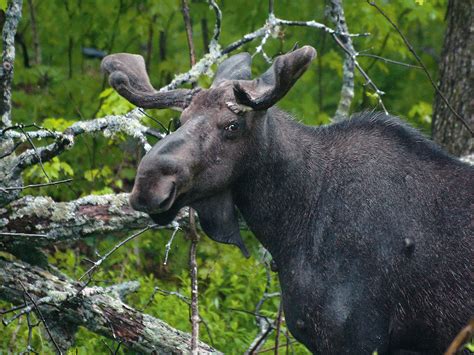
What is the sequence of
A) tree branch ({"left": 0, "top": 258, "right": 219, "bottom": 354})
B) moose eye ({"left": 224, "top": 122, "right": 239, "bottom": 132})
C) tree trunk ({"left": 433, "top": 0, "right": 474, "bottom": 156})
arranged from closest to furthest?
moose eye ({"left": 224, "top": 122, "right": 239, "bottom": 132}) < tree branch ({"left": 0, "top": 258, "right": 219, "bottom": 354}) < tree trunk ({"left": 433, "top": 0, "right": 474, "bottom": 156})

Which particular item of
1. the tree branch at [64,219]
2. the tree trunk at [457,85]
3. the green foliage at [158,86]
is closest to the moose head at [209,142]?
the tree branch at [64,219]

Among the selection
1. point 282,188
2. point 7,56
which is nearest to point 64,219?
point 7,56

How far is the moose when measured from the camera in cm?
574

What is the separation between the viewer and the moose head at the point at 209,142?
5402 millimetres

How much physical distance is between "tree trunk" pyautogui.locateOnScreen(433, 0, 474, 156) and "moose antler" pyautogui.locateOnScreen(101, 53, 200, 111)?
3747mm

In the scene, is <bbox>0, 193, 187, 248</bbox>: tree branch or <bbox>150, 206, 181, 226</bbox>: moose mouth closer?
<bbox>150, 206, 181, 226</bbox>: moose mouth

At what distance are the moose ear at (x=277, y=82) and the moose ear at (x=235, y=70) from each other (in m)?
0.44

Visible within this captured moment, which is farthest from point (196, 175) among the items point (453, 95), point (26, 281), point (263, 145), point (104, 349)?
point (453, 95)

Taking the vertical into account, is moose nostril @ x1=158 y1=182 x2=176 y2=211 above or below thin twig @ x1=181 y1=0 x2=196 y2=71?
below

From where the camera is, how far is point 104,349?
772 centimetres

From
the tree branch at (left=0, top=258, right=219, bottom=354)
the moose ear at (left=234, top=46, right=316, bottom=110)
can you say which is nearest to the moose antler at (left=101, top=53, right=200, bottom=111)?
the moose ear at (left=234, top=46, right=316, bottom=110)

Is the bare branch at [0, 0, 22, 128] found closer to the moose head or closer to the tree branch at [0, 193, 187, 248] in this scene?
the tree branch at [0, 193, 187, 248]

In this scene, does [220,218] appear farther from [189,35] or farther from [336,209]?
[189,35]

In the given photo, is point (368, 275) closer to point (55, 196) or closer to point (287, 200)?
point (287, 200)
